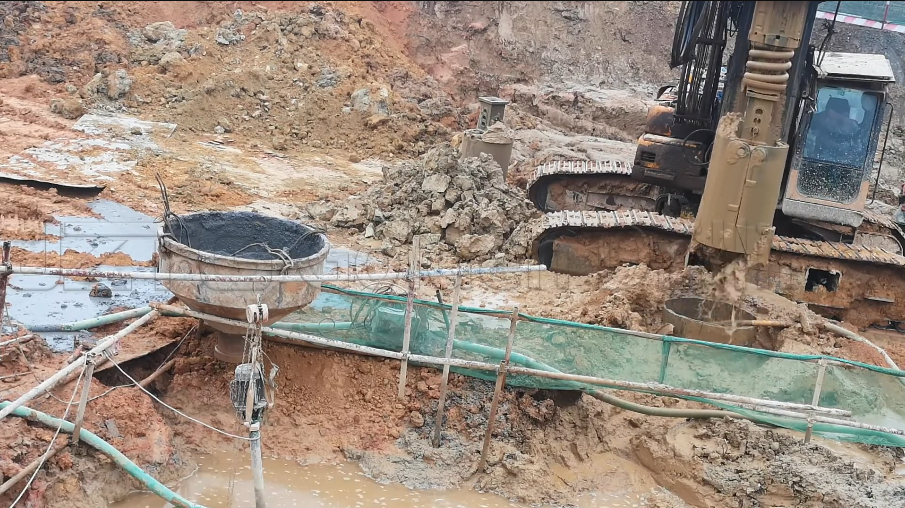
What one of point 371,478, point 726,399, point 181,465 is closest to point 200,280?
point 181,465

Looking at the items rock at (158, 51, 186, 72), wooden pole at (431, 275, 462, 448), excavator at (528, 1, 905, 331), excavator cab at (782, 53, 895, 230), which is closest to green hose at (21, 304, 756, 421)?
wooden pole at (431, 275, 462, 448)

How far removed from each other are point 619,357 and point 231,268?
9.18ft

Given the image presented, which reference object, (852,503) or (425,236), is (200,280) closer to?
(852,503)

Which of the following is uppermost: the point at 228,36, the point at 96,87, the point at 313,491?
the point at 228,36

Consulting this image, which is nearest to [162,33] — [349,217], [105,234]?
[349,217]

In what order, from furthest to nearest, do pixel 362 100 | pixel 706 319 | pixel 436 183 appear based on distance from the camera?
pixel 362 100, pixel 436 183, pixel 706 319

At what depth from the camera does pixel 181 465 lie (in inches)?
228

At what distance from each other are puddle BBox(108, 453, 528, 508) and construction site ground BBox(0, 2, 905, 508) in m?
0.06

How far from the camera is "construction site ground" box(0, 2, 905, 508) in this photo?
610 centimetres

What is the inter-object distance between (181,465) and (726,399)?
11.9ft

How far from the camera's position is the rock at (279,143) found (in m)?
15.5

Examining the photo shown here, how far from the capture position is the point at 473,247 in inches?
399

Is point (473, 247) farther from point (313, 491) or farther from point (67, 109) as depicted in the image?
point (67, 109)

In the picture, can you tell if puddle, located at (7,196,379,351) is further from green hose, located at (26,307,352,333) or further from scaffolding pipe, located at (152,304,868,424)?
scaffolding pipe, located at (152,304,868,424)
